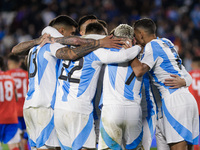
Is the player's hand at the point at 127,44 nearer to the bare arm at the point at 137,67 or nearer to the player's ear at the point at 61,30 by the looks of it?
the bare arm at the point at 137,67

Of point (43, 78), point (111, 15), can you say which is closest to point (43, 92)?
point (43, 78)

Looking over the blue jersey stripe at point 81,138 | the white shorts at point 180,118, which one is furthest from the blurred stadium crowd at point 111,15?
the blue jersey stripe at point 81,138

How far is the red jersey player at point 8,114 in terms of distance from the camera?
6.70 meters

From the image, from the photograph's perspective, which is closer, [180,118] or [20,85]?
[180,118]

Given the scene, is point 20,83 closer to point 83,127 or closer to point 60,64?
point 60,64

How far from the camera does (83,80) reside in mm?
4348

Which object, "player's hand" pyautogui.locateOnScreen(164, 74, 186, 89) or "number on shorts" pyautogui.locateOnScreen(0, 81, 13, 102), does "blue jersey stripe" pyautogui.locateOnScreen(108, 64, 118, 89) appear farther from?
"number on shorts" pyautogui.locateOnScreen(0, 81, 13, 102)

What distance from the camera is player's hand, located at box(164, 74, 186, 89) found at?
4.54 metres

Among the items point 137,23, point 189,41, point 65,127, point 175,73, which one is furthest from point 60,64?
point 189,41

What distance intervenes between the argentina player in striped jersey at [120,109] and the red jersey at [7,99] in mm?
3087

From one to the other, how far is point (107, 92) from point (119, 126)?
18.0 inches

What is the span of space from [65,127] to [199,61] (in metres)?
4.51

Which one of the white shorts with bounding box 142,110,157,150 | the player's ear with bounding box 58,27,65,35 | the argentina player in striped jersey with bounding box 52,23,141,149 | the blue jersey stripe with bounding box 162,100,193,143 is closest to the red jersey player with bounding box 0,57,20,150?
the player's ear with bounding box 58,27,65,35

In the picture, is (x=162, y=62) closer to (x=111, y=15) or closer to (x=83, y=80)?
(x=83, y=80)
